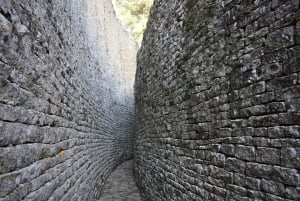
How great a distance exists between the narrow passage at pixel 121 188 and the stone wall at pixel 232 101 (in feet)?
7.32

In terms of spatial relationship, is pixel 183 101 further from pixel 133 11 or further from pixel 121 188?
pixel 133 11

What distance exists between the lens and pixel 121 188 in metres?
7.96

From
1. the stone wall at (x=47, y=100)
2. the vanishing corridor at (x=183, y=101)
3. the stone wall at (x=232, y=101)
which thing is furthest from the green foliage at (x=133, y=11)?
the stone wall at (x=232, y=101)

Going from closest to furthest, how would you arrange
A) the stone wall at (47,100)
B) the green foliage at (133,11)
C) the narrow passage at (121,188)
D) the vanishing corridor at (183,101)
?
Result: the stone wall at (47,100) → the vanishing corridor at (183,101) → the narrow passage at (121,188) → the green foliage at (133,11)

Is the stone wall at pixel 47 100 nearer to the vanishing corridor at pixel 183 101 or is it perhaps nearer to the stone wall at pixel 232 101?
the vanishing corridor at pixel 183 101

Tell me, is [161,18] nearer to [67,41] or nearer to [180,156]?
[67,41]

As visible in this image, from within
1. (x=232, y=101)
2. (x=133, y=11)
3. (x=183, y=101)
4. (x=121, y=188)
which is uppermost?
(x=133, y=11)

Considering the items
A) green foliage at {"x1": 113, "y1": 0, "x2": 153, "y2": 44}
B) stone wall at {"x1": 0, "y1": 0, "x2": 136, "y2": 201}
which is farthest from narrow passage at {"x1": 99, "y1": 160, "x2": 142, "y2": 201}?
green foliage at {"x1": 113, "y1": 0, "x2": 153, "y2": 44}

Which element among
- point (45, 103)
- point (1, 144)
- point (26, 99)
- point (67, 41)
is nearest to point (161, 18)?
point (67, 41)

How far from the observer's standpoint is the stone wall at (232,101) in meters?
2.09

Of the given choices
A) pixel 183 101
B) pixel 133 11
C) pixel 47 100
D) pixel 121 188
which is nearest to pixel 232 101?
pixel 183 101

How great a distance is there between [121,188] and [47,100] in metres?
5.72

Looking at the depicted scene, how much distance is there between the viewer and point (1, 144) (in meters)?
1.76

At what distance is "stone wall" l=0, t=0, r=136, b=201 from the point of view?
187cm
